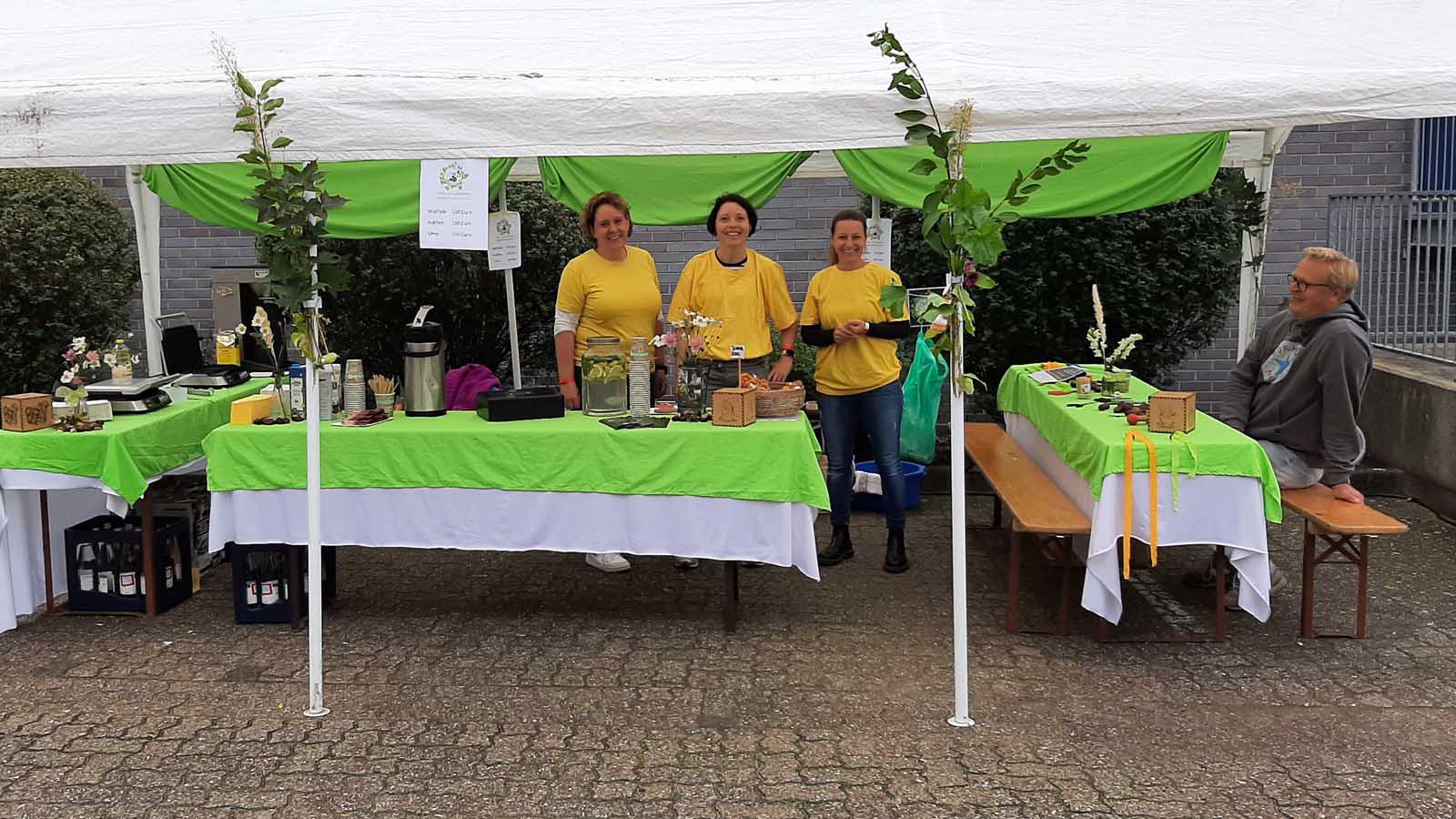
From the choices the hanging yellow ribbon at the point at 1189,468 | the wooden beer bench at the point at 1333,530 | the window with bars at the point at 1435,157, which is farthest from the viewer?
the window with bars at the point at 1435,157

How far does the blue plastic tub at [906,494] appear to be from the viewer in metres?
6.79

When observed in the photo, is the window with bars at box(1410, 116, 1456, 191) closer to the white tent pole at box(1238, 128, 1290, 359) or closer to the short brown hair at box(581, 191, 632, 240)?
the white tent pole at box(1238, 128, 1290, 359)

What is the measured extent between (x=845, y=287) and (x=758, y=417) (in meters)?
0.98

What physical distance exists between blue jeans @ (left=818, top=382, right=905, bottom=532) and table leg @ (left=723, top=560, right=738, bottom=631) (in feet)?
3.07

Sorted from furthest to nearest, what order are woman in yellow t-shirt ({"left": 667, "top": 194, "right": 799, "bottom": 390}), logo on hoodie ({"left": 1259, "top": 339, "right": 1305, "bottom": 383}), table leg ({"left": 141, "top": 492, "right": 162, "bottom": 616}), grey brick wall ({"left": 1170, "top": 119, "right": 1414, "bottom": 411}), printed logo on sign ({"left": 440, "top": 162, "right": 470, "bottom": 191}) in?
grey brick wall ({"left": 1170, "top": 119, "right": 1414, "bottom": 411}), woman in yellow t-shirt ({"left": 667, "top": 194, "right": 799, "bottom": 390}), printed logo on sign ({"left": 440, "top": 162, "right": 470, "bottom": 191}), table leg ({"left": 141, "top": 492, "right": 162, "bottom": 616}), logo on hoodie ({"left": 1259, "top": 339, "right": 1305, "bottom": 383})

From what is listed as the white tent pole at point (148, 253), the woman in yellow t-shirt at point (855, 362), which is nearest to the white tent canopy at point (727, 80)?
the woman in yellow t-shirt at point (855, 362)

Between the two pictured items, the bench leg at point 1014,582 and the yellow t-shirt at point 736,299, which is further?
the yellow t-shirt at point 736,299

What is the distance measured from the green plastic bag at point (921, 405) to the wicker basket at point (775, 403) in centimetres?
235

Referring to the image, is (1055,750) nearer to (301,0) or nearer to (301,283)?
(301,283)

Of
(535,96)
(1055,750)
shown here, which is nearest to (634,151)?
(535,96)

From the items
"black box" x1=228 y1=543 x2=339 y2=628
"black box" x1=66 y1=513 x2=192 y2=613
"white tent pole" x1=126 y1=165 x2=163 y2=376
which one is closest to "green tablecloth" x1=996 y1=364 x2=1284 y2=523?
"black box" x1=228 y1=543 x2=339 y2=628

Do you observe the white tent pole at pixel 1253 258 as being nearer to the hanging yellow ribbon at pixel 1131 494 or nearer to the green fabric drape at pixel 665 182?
the hanging yellow ribbon at pixel 1131 494

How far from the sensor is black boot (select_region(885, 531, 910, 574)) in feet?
18.0

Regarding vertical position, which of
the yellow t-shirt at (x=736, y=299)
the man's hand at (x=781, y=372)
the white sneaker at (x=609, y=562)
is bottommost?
the white sneaker at (x=609, y=562)
